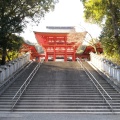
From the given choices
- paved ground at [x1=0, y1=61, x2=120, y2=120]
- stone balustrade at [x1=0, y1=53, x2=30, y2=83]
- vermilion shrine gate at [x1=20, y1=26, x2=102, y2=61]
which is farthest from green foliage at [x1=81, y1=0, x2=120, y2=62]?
vermilion shrine gate at [x1=20, y1=26, x2=102, y2=61]

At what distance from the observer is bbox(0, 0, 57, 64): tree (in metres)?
20.6

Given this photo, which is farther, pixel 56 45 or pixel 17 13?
pixel 56 45

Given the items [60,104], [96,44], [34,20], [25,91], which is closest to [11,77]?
[25,91]

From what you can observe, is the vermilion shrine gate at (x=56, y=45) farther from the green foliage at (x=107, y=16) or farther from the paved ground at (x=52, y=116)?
the paved ground at (x=52, y=116)

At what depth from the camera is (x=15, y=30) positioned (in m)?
22.2

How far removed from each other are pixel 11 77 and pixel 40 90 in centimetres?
340

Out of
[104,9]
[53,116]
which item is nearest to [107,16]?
[104,9]

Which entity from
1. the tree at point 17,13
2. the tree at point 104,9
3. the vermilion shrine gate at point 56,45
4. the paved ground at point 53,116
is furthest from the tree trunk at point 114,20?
the vermilion shrine gate at point 56,45

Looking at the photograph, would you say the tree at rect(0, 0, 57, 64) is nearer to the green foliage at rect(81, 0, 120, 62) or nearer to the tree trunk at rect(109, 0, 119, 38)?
the green foliage at rect(81, 0, 120, 62)

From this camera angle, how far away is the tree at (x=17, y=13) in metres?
20.6

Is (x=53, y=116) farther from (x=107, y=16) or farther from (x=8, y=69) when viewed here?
(x=107, y=16)

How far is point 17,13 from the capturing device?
24.0 metres

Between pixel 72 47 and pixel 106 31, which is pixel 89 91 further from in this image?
pixel 72 47

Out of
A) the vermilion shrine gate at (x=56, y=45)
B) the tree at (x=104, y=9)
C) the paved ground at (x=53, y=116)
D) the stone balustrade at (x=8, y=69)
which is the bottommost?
the paved ground at (x=53, y=116)
